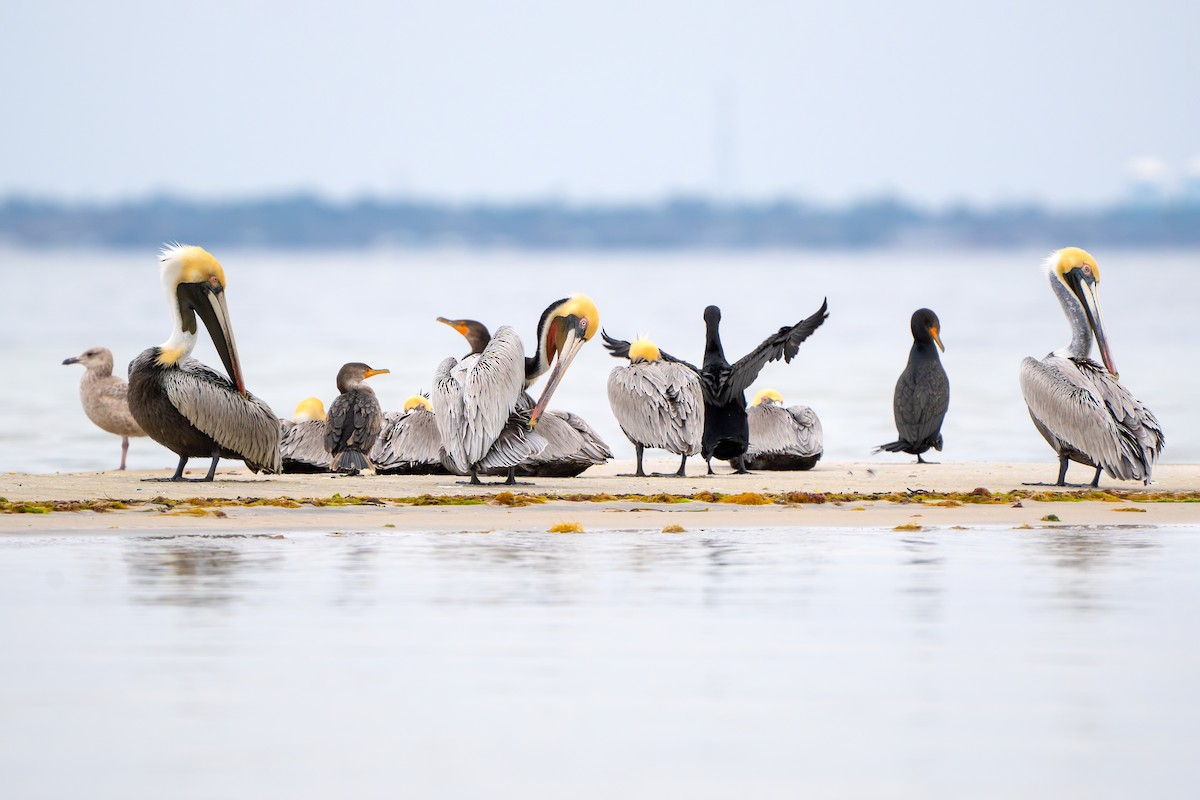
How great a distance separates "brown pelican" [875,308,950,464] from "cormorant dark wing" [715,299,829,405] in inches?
53.6

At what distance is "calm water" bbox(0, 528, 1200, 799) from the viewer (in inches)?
164

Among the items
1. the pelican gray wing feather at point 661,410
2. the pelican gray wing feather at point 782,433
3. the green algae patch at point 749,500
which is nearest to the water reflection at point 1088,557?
the green algae patch at point 749,500

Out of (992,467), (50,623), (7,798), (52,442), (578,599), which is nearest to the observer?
(7,798)

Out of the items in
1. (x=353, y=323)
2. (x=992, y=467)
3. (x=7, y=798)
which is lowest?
(x=7, y=798)

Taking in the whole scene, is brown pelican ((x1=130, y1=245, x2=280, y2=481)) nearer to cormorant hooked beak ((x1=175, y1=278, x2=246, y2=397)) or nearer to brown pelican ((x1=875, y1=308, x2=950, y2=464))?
cormorant hooked beak ((x1=175, y1=278, x2=246, y2=397))

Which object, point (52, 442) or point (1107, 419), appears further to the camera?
point (52, 442)

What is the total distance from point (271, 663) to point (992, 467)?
7580 millimetres

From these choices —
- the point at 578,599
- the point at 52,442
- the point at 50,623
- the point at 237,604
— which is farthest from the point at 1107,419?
the point at 52,442

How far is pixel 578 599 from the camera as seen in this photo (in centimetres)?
628

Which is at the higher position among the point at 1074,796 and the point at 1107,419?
the point at 1107,419

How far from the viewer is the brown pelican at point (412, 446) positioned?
10820mm

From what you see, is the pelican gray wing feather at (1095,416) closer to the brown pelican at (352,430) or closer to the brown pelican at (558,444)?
the brown pelican at (558,444)

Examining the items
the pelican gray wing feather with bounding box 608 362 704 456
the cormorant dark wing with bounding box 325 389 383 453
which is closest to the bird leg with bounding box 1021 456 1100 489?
the pelican gray wing feather with bounding box 608 362 704 456

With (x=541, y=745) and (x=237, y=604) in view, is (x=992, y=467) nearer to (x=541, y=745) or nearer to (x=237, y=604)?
(x=237, y=604)
